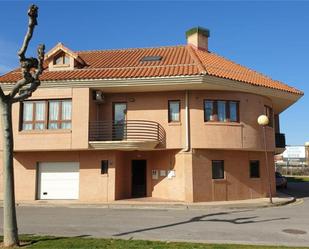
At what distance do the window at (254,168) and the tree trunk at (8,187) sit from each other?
51.2 ft

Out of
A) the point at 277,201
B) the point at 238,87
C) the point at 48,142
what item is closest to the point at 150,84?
the point at 238,87

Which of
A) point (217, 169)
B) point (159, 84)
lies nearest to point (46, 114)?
point (159, 84)

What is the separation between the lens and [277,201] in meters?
19.9

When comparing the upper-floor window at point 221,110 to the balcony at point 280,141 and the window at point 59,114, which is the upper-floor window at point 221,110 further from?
the window at point 59,114

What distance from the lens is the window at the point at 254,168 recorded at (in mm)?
22258

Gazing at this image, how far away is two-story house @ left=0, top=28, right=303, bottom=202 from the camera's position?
19625 millimetres

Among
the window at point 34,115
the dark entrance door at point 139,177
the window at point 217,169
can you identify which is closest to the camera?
the window at point 34,115

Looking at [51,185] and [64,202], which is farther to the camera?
[51,185]

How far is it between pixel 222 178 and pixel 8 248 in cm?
1376

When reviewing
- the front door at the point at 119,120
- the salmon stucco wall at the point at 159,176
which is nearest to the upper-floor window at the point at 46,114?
the front door at the point at 119,120

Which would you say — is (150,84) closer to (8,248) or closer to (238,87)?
(238,87)

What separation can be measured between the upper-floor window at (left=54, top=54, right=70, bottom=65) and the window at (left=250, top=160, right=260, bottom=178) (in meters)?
12.4

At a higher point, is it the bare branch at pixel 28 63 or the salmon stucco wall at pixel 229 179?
the bare branch at pixel 28 63

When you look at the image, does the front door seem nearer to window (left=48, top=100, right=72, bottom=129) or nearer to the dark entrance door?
the dark entrance door
